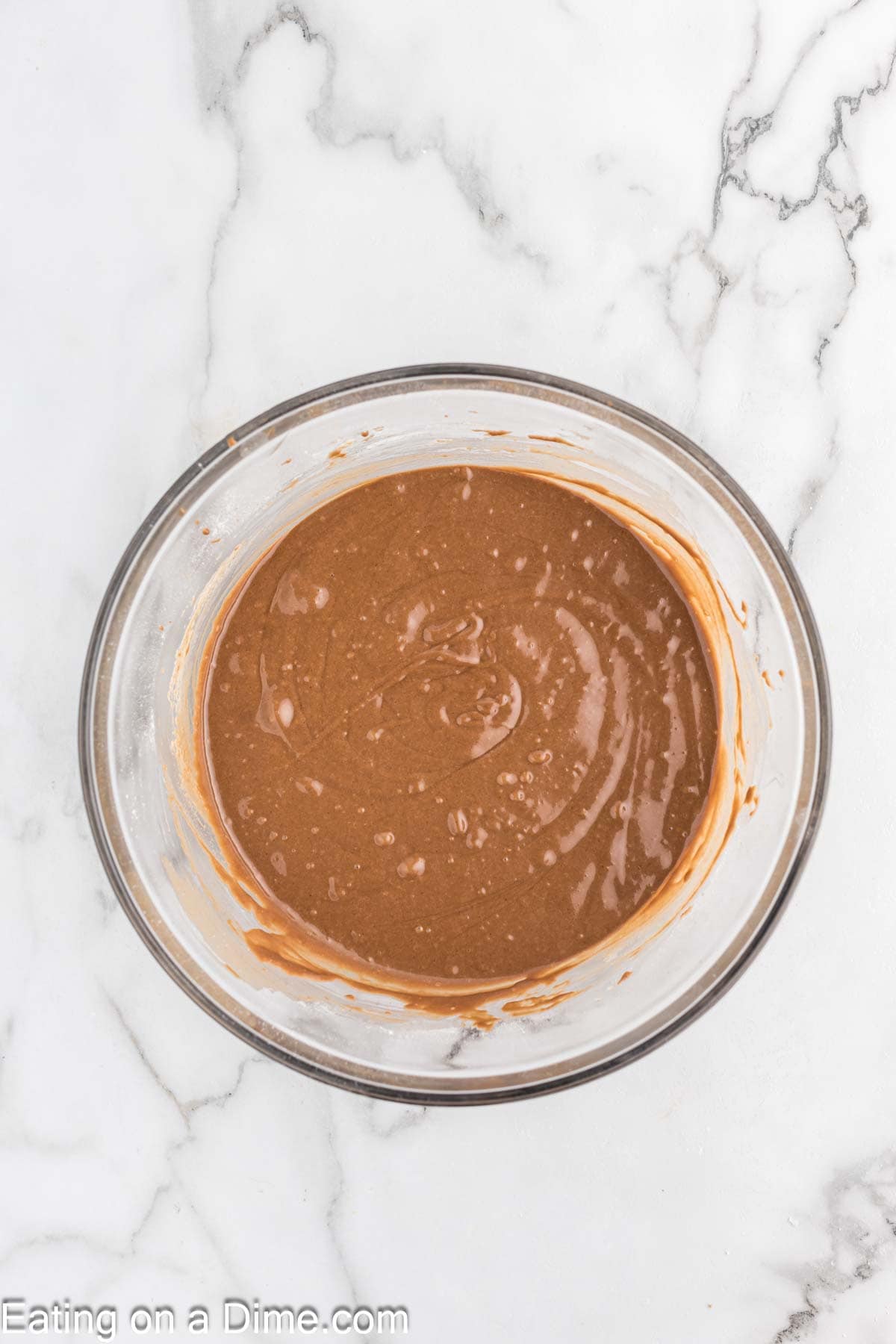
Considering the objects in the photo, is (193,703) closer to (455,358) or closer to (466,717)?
(466,717)

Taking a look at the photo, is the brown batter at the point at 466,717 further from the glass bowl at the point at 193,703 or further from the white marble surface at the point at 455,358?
the white marble surface at the point at 455,358

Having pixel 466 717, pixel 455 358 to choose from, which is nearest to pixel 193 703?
pixel 466 717

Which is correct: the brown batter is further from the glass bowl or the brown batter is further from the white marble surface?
the white marble surface

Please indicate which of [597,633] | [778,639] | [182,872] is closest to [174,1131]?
[182,872]

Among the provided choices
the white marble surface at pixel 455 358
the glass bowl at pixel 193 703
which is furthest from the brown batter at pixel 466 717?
the white marble surface at pixel 455 358

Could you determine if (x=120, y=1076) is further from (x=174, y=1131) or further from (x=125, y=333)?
(x=125, y=333)

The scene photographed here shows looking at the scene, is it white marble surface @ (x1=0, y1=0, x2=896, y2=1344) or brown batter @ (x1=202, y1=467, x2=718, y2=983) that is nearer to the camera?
brown batter @ (x1=202, y1=467, x2=718, y2=983)

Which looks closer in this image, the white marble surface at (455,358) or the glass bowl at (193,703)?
the glass bowl at (193,703)

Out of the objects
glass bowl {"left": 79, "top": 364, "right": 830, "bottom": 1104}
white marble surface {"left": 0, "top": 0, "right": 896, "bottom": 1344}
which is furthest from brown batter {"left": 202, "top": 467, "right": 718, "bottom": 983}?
white marble surface {"left": 0, "top": 0, "right": 896, "bottom": 1344}
